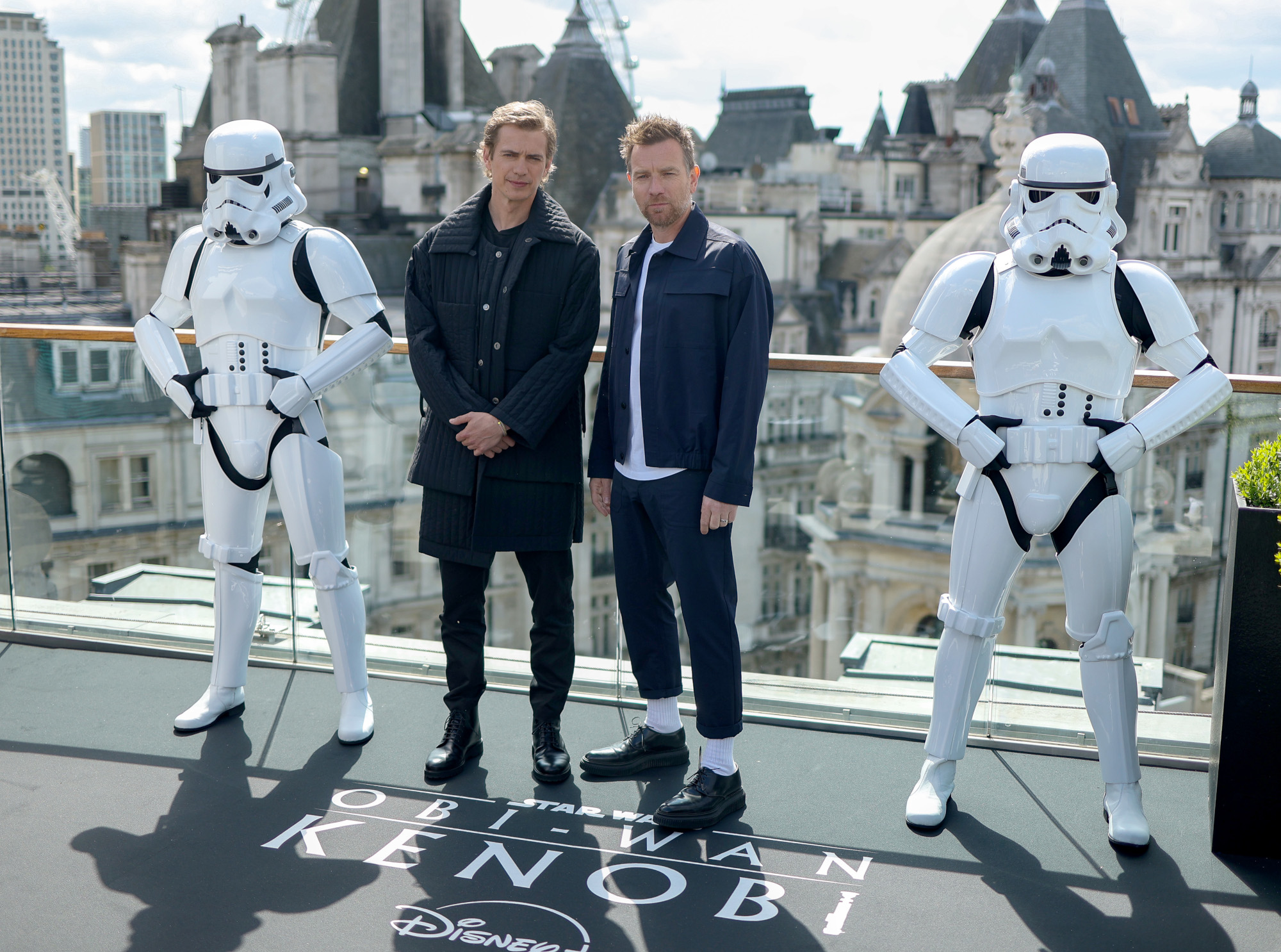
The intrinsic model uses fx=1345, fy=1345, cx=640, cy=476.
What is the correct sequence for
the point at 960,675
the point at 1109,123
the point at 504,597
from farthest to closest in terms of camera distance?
the point at 1109,123, the point at 504,597, the point at 960,675

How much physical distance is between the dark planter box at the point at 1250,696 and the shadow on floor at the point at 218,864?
1.99m

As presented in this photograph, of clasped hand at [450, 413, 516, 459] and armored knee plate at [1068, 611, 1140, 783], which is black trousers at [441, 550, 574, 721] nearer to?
clasped hand at [450, 413, 516, 459]

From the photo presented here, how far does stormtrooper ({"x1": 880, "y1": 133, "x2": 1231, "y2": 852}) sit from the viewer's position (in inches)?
120

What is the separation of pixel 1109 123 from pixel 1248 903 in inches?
2170

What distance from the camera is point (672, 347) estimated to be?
3205 mm

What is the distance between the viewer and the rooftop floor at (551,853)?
2.80 m

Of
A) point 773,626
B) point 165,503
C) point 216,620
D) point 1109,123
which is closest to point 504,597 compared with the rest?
point 773,626

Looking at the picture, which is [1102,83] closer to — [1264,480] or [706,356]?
[1264,480]

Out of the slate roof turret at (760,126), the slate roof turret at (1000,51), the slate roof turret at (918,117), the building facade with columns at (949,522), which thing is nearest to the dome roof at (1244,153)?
the building facade with columns at (949,522)

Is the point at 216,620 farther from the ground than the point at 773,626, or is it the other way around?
the point at 216,620

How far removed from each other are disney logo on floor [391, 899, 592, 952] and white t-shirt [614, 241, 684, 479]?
3.42 feet

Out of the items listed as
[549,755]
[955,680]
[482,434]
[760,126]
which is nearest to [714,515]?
[482,434]

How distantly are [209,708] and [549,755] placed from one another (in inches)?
42.8

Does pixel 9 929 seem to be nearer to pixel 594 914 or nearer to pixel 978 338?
pixel 594 914
